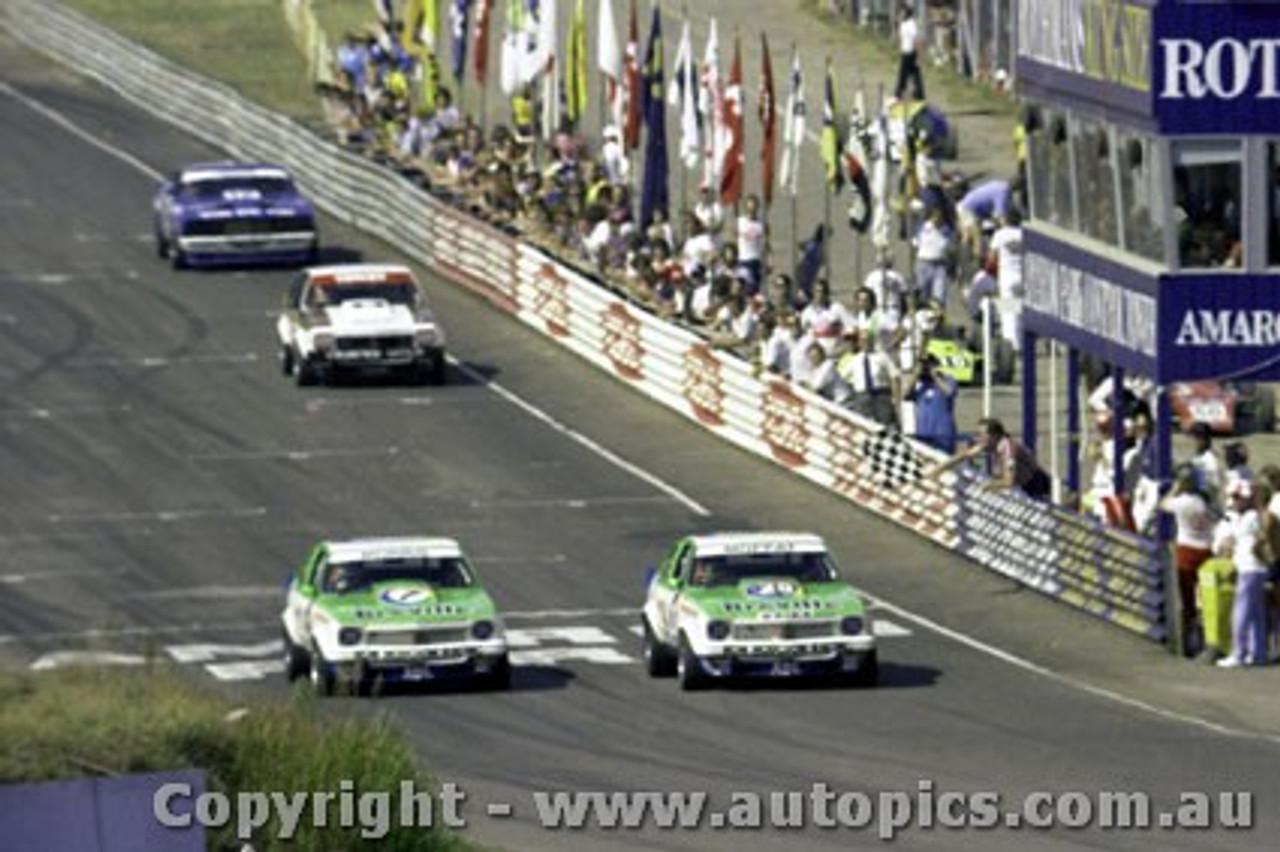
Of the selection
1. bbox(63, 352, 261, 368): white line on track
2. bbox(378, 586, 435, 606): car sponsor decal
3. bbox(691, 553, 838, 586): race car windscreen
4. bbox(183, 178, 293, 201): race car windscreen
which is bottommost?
bbox(63, 352, 261, 368): white line on track

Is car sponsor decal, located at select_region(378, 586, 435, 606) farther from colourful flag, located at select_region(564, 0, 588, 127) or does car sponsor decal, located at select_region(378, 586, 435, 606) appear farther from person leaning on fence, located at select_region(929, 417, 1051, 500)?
colourful flag, located at select_region(564, 0, 588, 127)

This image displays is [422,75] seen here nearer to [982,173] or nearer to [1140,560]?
[982,173]

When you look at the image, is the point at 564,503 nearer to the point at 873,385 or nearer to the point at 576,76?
the point at 873,385

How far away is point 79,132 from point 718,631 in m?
39.7

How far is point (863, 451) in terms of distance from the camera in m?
46.0

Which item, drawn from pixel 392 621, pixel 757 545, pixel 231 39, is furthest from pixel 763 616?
pixel 231 39

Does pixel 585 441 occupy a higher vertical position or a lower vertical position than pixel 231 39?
higher

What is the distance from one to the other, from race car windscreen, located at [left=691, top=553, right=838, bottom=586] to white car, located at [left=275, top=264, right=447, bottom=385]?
16.7 meters

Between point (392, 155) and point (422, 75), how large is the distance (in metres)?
5.30

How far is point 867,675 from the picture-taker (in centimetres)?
3662

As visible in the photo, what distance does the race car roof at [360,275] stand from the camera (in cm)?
5403

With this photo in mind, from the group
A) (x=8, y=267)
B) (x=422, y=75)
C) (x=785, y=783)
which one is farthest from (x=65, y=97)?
(x=785, y=783)

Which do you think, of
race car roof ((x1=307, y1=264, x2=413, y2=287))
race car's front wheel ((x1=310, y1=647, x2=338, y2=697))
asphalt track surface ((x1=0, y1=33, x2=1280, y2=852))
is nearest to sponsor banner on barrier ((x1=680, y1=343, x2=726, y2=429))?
asphalt track surface ((x1=0, y1=33, x2=1280, y2=852))

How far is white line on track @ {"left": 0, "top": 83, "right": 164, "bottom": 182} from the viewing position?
71.1m
